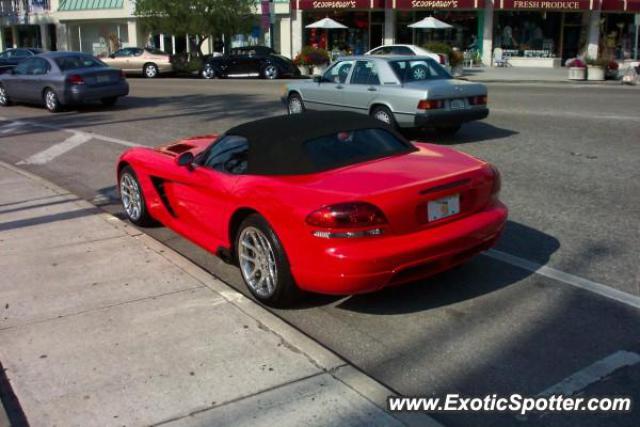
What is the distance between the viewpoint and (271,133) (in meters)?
5.25

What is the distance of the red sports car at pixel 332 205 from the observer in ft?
14.3

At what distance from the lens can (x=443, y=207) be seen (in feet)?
15.3

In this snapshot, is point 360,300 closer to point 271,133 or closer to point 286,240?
point 286,240

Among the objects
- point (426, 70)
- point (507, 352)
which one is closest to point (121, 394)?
point (507, 352)

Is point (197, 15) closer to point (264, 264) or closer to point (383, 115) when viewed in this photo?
point (383, 115)

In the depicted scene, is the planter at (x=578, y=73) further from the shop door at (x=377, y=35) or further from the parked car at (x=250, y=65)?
the shop door at (x=377, y=35)

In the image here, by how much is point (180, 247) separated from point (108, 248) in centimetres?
64

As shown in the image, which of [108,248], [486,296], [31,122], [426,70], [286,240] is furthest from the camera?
[31,122]

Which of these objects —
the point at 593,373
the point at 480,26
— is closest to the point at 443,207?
the point at 593,373

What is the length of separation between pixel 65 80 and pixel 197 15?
1962 centimetres

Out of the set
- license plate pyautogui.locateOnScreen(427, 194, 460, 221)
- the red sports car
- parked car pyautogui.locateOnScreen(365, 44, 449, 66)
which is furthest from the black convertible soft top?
parked car pyautogui.locateOnScreen(365, 44, 449, 66)

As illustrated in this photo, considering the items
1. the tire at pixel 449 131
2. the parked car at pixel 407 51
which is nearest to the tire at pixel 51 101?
the tire at pixel 449 131

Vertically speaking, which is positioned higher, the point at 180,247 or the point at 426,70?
the point at 426,70

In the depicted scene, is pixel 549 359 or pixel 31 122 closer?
pixel 549 359
